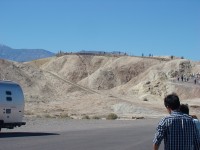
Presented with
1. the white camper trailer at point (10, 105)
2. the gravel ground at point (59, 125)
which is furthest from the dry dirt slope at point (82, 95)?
the white camper trailer at point (10, 105)

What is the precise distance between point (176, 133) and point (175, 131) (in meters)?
0.03

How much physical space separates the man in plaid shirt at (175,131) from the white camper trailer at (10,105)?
19115mm

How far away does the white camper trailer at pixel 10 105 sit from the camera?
26.0m

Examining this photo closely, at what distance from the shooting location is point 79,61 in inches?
6821

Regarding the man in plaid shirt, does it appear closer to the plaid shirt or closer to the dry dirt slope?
the plaid shirt

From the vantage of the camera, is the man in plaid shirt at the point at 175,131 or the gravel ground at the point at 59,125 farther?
the gravel ground at the point at 59,125

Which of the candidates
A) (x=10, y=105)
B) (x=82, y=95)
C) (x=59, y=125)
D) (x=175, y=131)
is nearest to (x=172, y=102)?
(x=175, y=131)

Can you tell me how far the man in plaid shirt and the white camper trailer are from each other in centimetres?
1912

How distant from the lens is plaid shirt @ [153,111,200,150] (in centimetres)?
707

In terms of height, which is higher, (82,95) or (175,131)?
(82,95)

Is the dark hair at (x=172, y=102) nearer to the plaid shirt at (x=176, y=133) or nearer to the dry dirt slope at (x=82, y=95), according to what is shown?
the plaid shirt at (x=176, y=133)

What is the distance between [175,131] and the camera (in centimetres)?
711

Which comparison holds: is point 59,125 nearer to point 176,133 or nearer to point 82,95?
point 176,133

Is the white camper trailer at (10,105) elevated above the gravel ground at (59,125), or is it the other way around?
the white camper trailer at (10,105)
